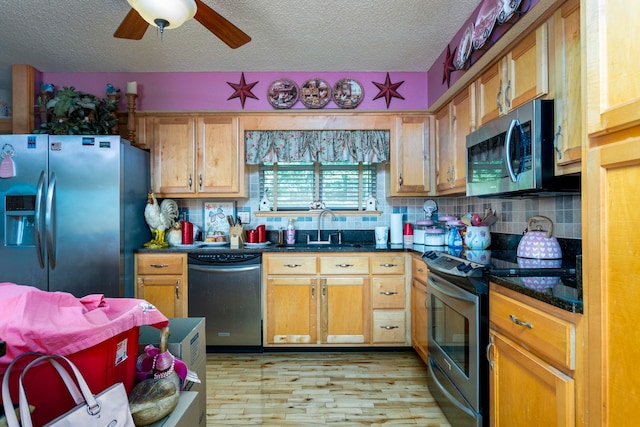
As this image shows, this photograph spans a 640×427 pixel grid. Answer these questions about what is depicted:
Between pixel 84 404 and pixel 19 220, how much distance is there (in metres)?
2.80

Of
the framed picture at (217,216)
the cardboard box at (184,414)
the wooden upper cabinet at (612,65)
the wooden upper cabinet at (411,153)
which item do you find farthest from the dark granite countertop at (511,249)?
the cardboard box at (184,414)

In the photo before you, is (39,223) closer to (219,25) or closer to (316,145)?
(219,25)

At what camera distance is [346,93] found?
11.0 ft

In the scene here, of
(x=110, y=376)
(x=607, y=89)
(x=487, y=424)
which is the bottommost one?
(x=487, y=424)

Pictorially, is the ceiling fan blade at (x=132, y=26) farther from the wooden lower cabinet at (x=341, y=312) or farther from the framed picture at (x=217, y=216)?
the wooden lower cabinet at (x=341, y=312)

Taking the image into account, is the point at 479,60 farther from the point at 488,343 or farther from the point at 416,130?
the point at 488,343

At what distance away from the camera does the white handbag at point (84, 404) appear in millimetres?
611

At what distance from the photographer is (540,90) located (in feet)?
5.71

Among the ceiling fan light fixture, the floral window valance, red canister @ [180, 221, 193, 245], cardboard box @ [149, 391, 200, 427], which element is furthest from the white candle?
cardboard box @ [149, 391, 200, 427]

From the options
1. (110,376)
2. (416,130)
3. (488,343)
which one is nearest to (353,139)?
(416,130)

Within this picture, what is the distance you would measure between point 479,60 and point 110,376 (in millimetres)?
A: 2448

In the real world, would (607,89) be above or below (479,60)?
below

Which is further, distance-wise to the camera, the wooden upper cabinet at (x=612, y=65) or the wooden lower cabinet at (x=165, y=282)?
the wooden lower cabinet at (x=165, y=282)

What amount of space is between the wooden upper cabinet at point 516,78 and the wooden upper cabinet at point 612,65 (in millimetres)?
847
